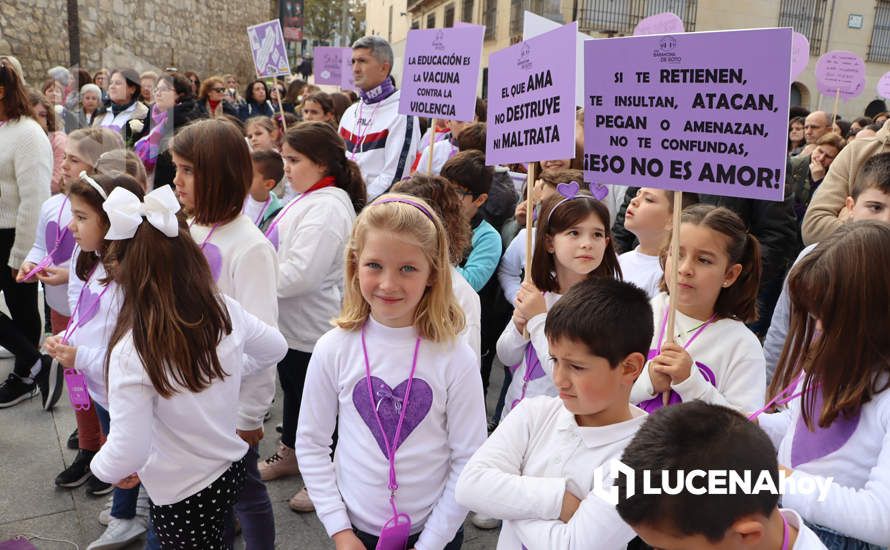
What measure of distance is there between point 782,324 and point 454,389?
66.6 inches

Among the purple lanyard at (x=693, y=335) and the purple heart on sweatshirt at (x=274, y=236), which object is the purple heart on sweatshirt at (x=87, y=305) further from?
the purple lanyard at (x=693, y=335)

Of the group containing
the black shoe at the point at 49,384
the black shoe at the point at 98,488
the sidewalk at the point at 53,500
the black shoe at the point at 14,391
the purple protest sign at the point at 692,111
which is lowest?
the sidewalk at the point at 53,500

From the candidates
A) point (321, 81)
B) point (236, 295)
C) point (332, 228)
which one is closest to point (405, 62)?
point (332, 228)

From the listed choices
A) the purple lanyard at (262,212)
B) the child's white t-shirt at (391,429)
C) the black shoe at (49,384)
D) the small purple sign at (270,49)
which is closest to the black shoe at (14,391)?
the black shoe at (49,384)

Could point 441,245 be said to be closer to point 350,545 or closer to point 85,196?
point 350,545

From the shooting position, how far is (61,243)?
3344 mm

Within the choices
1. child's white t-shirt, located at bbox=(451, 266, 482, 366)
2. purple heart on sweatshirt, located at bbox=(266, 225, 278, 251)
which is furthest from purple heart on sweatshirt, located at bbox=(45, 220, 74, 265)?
child's white t-shirt, located at bbox=(451, 266, 482, 366)

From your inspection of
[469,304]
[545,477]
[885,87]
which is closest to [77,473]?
[469,304]

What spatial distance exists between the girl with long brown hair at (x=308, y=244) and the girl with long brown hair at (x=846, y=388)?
6.52ft

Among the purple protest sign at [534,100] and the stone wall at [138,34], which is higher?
the stone wall at [138,34]

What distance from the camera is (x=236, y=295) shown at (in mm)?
2549

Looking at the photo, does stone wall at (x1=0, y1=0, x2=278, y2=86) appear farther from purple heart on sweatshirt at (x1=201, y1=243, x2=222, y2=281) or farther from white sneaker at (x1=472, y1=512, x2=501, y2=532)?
white sneaker at (x1=472, y1=512, x2=501, y2=532)

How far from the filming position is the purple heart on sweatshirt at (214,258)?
100 inches

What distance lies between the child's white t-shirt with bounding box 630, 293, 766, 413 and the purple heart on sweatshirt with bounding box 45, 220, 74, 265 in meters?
2.77
